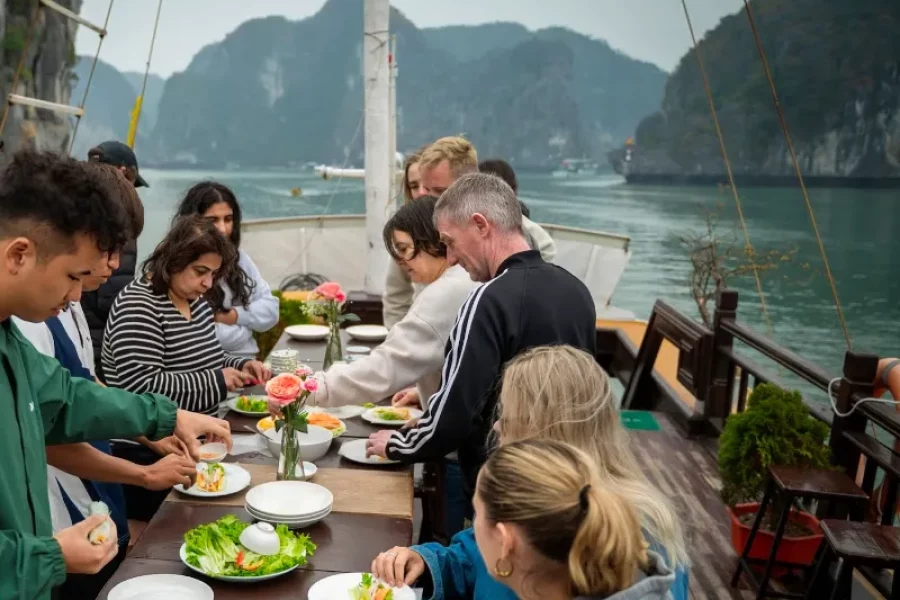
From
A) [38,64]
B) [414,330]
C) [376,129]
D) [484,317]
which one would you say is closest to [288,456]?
[414,330]

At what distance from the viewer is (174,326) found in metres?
2.65

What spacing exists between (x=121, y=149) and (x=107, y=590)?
9.01 ft

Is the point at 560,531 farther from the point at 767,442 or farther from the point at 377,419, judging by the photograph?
the point at 767,442

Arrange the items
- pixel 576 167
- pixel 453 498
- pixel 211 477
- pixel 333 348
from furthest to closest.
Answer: pixel 576 167 < pixel 333 348 < pixel 453 498 < pixel 211 477

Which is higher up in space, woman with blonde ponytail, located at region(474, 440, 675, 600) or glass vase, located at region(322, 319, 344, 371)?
woman with blonde ponytail, located at region(474, 440, 675, 600)

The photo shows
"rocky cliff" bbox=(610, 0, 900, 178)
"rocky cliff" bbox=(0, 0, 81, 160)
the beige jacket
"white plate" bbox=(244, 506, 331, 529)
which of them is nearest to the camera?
"white plate" bbox=(244, 506, 331, 529)

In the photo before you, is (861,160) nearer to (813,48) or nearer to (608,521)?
(813,48)

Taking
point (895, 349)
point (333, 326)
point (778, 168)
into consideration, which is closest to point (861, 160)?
point (778, 168)

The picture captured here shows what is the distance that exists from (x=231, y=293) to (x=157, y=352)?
1.13m

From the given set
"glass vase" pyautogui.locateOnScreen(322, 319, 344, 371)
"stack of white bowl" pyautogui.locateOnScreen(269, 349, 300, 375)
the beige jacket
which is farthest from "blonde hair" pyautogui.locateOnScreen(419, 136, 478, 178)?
"stack of white bowl" pyautogui.locateOnScreen(269, 349, 300, 375)

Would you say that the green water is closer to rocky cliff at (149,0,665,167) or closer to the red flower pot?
rocky cliff at (149,0,665,167)

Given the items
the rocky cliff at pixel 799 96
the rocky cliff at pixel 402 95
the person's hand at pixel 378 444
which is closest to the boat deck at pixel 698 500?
the person's hand at pixel 378 444

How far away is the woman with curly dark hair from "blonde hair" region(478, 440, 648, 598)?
8.56ft

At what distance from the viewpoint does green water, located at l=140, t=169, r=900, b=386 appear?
1359 inches
